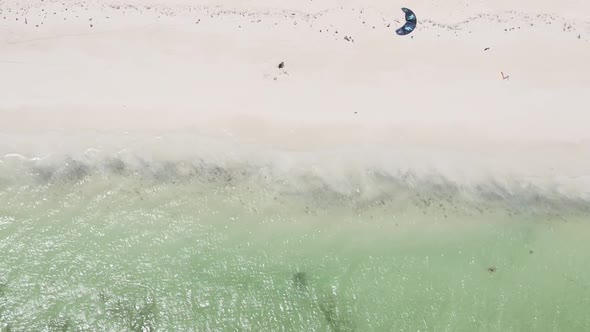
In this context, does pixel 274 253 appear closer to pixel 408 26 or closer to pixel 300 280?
pixel 300 280

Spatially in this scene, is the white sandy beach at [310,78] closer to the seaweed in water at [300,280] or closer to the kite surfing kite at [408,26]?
the kite surfing kite at [408,26]

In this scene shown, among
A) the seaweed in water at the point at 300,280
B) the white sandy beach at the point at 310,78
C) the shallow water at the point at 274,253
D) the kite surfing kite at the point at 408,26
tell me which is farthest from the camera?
the kite surfing kite at the point at 408,26

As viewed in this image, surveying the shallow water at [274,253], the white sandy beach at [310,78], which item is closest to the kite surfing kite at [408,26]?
the white sandy beach at [310,78]

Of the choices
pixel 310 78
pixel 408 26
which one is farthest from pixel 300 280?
pixel 408 26

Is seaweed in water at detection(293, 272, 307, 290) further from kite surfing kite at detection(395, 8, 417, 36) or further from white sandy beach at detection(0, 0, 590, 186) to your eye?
kite surfing kite at detection(395, 8, 417, 36)

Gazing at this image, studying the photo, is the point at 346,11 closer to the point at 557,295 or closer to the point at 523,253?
the point at 523,253

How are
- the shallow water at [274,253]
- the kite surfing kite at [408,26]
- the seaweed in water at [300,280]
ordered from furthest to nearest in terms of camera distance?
the kite surfing kite at [408,26] < the seaweed in water at [300,280] < the shallow water at [274,253]
